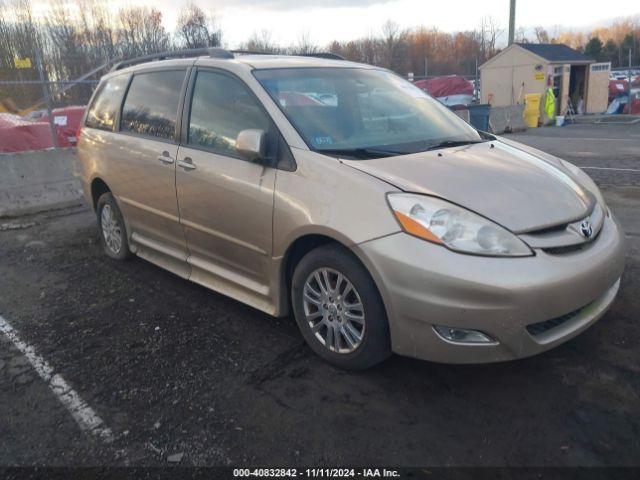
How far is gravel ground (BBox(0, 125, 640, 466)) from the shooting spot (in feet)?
8.29

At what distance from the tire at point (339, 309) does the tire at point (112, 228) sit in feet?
8.03

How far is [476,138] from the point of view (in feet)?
13.1

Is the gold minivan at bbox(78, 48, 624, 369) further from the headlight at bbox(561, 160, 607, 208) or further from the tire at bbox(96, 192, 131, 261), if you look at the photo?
the tire at bbox(96, 192, 131, 261)

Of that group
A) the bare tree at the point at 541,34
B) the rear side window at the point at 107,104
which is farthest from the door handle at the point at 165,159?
the bare tree at the point at 541,34

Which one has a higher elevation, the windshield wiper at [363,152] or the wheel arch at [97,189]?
the windshield wiper at [363,152]

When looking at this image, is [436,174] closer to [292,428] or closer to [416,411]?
[416,411]

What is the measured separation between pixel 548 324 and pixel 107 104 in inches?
172

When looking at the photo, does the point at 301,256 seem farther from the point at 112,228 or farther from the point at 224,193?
the point at 112,228

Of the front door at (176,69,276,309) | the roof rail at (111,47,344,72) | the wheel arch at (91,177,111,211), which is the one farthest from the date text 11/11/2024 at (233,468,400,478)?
the wheel arch at (91,177,111,211)

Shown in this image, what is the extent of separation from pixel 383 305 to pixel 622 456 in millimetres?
1270

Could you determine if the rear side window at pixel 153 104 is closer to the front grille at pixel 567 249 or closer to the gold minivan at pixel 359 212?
the gold minivan at pixel 359 212

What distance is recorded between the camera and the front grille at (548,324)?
2709 mm

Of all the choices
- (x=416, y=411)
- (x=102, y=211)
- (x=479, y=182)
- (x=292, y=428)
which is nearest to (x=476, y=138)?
(x=479, y=182)

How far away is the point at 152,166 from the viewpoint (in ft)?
14.1
